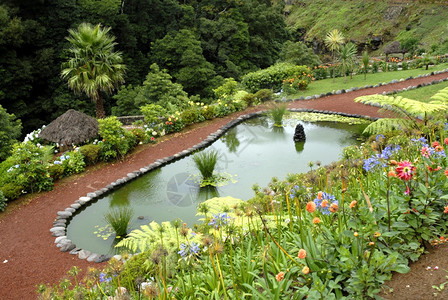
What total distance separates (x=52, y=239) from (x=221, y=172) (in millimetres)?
2969

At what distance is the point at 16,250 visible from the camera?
4.68 metres

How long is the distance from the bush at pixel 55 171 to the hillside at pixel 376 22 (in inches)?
794

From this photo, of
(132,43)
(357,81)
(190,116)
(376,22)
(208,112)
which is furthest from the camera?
(376,22)

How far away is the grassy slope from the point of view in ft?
70.8

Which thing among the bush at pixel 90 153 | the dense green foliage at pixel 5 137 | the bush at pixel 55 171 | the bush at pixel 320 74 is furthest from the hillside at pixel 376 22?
the dense green foliage at pixel 5 137

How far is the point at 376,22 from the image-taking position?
24750 millimetres

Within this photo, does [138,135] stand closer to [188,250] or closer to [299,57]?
[188,250]

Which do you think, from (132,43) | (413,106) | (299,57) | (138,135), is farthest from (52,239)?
(132,43)

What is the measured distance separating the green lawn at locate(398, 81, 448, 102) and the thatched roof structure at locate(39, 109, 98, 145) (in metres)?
8.39

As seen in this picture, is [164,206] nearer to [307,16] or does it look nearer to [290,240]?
[290,240]

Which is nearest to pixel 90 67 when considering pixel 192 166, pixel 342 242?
pixel 192 166

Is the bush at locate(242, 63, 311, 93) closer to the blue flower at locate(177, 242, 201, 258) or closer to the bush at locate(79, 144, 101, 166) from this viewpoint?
the bush at locate(79, 144, 101, 166)

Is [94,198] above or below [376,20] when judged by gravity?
below

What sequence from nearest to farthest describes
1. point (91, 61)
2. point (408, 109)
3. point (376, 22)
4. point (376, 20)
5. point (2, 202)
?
point (2, 202), point (408, 109), point (91, 61), point (376, 22), point (376, 20)
